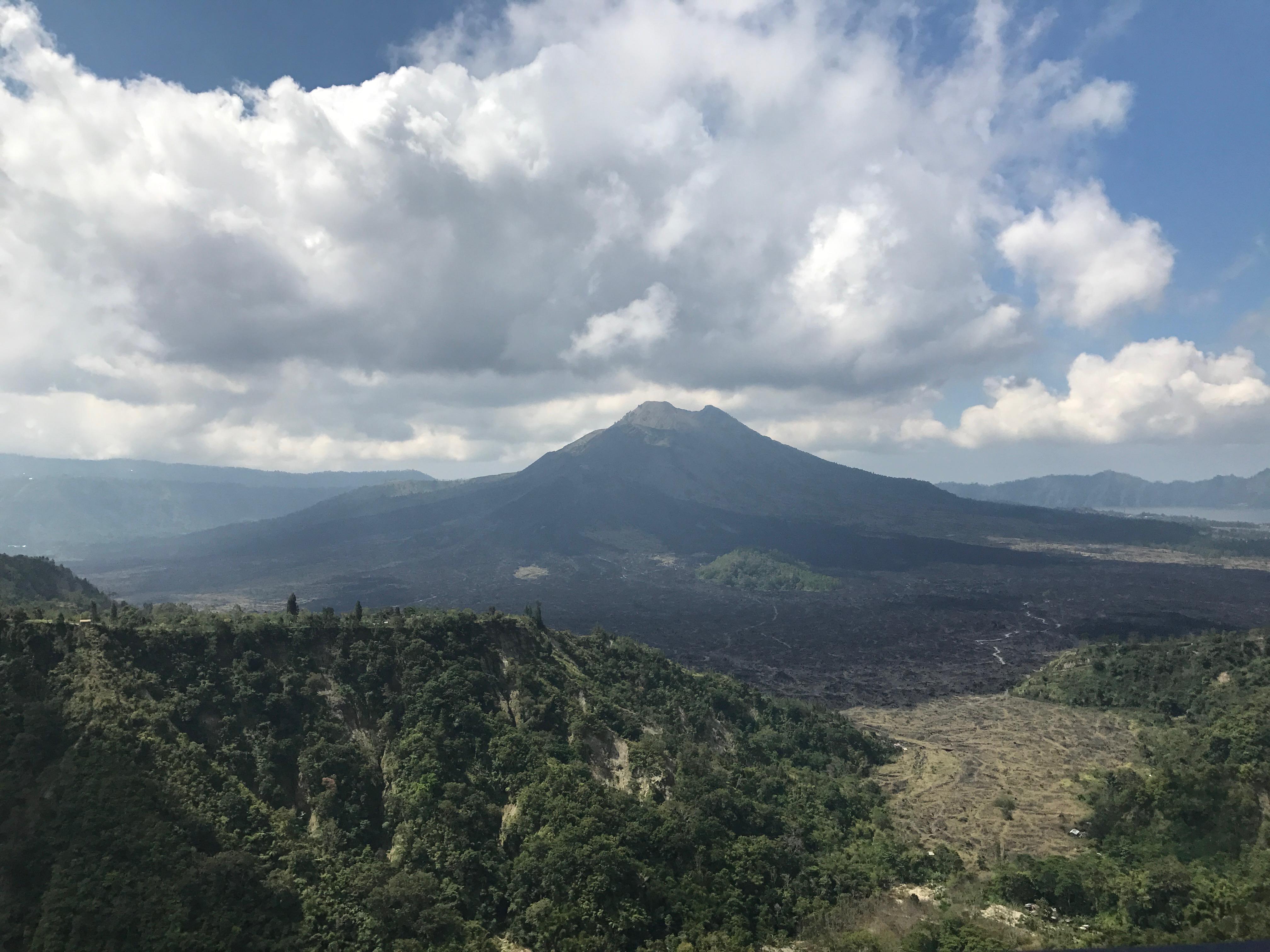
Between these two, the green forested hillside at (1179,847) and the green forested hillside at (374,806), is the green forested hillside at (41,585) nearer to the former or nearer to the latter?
the green forested hillside at (374,806)

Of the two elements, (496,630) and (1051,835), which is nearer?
(1051,835)

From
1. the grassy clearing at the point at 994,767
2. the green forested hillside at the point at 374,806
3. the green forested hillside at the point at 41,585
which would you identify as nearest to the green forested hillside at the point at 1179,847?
the grassy clearing at the point at 994,767

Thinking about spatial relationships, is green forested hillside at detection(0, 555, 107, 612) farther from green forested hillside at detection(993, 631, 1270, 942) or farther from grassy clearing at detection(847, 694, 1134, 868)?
green forested hillside at detection(993, 631, 1270, 942)

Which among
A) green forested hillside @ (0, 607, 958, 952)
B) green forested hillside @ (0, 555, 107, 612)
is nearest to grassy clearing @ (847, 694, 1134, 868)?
green forested hillside @ (0, 607, 958, 952)

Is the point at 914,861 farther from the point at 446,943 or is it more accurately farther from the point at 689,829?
the point at 446,943

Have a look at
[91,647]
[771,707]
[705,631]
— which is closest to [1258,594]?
[705,631]

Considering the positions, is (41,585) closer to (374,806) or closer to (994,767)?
(374,806)

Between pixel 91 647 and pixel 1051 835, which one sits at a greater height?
pixel 91 647
